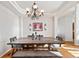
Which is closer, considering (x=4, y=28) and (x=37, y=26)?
(x=4, y=28)

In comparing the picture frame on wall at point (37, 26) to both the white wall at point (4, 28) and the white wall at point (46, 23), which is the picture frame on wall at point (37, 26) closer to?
the white wall at point (46, 23)

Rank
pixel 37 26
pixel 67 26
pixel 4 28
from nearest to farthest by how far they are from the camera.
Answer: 1. pixel 4 28
2. pixel 37 26
3. pixel 67 26

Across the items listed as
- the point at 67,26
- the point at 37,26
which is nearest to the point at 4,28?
the point at 37,26

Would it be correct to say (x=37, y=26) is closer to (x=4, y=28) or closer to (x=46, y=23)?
(x=46, y=23)

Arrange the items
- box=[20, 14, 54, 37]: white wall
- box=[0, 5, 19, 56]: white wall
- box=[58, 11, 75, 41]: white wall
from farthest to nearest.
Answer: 1. box=[58, 11, 75, 41]: white wall
2. box=[20, 14, 54, 37]: white wall
3. box=[0, 5, 19, 56]: white wall

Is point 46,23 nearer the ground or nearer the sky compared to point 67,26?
nearer the sky

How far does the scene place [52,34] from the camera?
1245cm

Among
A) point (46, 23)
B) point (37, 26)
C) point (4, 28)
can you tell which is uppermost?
point (46, 23)

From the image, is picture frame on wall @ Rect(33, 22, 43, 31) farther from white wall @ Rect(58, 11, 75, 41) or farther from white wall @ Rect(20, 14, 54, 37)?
white wall @ Rect(58, 11, 75, 41)

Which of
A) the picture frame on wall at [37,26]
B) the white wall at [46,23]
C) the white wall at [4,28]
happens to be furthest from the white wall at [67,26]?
the white wall at [4,28]

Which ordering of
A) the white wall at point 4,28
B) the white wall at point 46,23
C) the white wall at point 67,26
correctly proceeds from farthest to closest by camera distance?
the white wall at point 67,26, the white wall at point 46,23, the white wall at point 4,28

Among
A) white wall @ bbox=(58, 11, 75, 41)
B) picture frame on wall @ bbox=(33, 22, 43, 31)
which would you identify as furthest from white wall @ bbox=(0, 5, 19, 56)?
white wall @ bbox=(58, 11, 75, 41)

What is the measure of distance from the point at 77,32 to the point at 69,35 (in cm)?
425

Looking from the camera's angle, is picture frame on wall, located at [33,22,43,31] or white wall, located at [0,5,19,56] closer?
white wall, located at [0,5,19,56]
